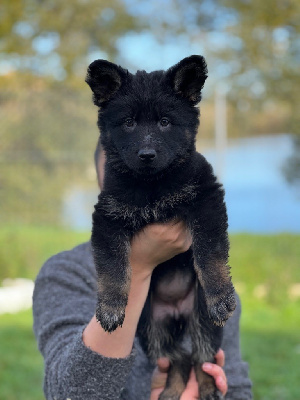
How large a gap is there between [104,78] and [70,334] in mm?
1230

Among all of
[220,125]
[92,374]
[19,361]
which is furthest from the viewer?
[220,125]

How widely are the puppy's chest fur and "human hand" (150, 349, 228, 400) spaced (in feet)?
2.55

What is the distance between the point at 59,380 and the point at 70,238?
27.2ft

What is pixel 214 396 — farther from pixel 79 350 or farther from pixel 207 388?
pixel 79 350

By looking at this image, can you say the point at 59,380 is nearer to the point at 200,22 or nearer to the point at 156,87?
the point at 156,87

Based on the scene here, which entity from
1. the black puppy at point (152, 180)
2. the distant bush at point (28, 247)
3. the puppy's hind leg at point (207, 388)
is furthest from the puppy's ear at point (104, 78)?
the distant bush at point (28, 247)

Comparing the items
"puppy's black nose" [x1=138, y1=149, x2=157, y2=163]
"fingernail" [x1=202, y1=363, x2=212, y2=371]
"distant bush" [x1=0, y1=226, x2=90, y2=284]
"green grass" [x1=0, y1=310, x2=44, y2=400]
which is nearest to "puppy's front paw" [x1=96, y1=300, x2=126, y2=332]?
"puppy's black nose" [x1=138, y1=149, x2=157, y2=163]

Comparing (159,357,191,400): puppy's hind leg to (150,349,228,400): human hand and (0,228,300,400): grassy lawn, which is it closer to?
(150,349,228,400): human hand

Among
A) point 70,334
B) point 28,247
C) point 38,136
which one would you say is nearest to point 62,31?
point 38,136

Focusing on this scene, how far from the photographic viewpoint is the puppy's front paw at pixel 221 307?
2145 millimetres

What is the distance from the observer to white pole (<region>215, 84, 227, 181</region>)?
39.9 feet

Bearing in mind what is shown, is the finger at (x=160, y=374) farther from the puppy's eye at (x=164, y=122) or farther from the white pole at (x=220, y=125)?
the white pole at (x=220, y=125)

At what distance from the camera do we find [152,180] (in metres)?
2.35

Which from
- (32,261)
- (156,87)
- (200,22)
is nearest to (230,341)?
(156,87)
